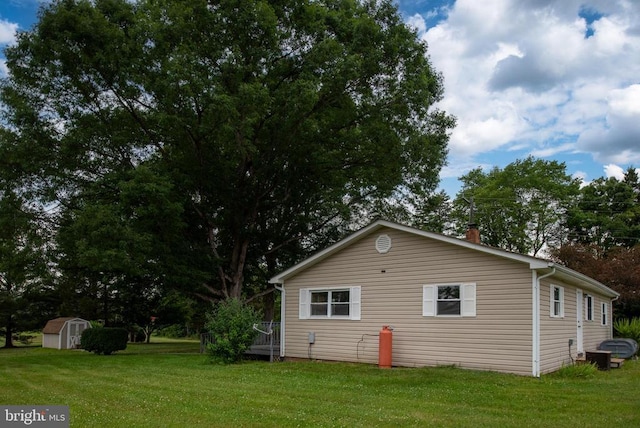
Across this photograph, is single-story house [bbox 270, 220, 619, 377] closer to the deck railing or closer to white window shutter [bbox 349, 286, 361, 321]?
white window shutter [bbox 349, 286, 361, 321]

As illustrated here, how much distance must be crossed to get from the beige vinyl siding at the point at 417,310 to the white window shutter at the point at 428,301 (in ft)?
0.41

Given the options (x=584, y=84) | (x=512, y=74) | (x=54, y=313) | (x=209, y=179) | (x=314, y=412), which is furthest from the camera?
(x=54, y=313)

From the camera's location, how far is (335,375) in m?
12.7

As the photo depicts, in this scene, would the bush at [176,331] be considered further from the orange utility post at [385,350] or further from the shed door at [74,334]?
the orange utility post at [385,350]

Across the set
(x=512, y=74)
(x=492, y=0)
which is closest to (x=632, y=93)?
(x=512, y=74)

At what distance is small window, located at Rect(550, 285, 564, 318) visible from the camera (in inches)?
542

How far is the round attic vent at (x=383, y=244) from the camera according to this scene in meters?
15.1

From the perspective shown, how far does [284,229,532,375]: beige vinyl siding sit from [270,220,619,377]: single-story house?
0.08 feet

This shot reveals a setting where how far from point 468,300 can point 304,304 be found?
209 inches

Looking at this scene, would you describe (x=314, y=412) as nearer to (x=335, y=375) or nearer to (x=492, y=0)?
(x=335, y=375)

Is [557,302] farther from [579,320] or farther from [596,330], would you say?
[596,330]

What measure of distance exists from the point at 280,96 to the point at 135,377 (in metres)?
10.8

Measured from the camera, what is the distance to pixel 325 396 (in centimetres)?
967

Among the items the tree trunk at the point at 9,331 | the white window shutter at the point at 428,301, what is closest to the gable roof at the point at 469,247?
the white window shutter at the point at 428,301
